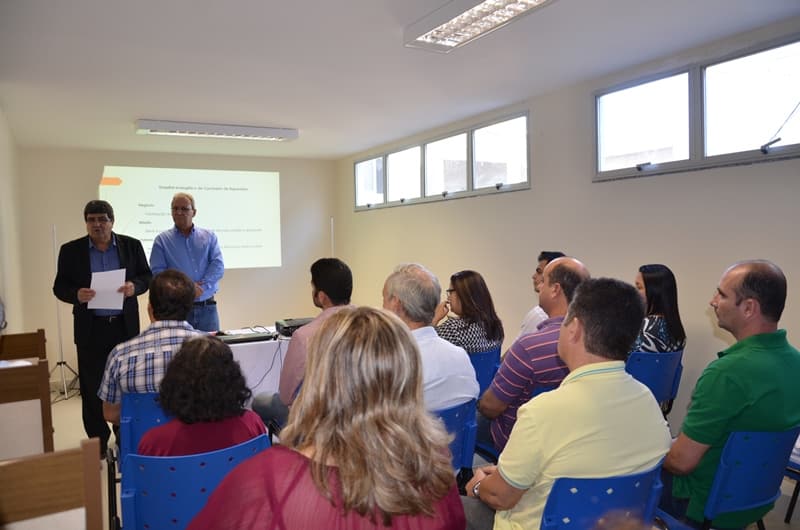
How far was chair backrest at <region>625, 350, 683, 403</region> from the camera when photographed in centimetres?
279

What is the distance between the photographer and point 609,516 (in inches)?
52.7

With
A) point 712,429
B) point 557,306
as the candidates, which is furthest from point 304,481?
point 557,306

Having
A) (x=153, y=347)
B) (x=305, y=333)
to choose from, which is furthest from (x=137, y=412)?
(x=305, y=333)

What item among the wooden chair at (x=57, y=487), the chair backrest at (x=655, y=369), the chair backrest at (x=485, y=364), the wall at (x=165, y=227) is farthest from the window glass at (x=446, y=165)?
the wooden chair at (x=57, y=487)

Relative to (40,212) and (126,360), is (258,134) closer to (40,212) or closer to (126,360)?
(40,212)

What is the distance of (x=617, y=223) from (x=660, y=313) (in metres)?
1.06

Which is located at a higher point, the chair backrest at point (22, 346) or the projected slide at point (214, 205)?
the projected slide at point (214, 205)

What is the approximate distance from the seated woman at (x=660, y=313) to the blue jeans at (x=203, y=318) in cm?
309

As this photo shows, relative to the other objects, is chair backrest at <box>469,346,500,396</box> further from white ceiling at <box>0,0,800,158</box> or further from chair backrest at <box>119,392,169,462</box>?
white ceiling at <box>0,0,800,158</box>

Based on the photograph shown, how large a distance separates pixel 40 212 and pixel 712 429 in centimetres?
705

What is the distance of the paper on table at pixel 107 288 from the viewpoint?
3.42 meters

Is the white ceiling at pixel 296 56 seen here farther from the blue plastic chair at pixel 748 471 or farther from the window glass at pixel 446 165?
the blue plastic chair at pixel 748 471

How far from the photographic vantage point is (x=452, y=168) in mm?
5977

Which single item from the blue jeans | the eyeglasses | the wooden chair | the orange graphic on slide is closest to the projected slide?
the orange graphic on slide
